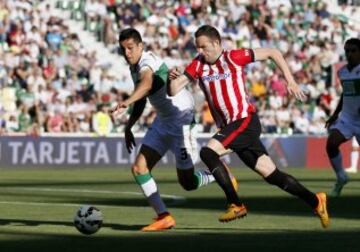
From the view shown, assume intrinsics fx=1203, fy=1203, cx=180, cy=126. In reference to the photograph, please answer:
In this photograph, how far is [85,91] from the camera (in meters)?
34.1

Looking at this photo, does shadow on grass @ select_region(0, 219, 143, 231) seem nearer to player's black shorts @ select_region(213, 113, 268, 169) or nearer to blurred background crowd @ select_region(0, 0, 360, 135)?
player's black shorts @ select_region(213, 113, 268, 169)

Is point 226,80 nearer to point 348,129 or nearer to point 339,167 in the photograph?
point 348,129

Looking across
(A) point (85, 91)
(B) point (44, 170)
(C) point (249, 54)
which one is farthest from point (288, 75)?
(A) point (85, 91)

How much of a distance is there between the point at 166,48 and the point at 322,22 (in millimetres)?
6600

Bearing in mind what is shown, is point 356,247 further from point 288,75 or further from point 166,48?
point 166,48

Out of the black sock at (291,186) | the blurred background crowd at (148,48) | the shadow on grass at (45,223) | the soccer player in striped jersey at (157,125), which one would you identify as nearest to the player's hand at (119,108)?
the soccer player in striped jersey at (157,125)

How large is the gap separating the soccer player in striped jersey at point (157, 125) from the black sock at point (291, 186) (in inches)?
47.4

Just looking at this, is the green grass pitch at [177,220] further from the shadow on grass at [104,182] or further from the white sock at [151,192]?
the white sock at [151,192]

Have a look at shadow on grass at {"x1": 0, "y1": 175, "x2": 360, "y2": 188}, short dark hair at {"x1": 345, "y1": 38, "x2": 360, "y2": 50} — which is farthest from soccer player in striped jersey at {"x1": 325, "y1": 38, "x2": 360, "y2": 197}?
shadow on grass at {"x1": 0, "y1": 175, "x2": 360, "y2": 188}

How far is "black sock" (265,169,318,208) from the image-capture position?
1280 cm

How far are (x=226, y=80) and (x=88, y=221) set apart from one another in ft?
7.16

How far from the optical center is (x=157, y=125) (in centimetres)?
1388

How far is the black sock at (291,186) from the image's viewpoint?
42.0 ft

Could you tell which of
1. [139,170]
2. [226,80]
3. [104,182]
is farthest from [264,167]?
[104,182]
